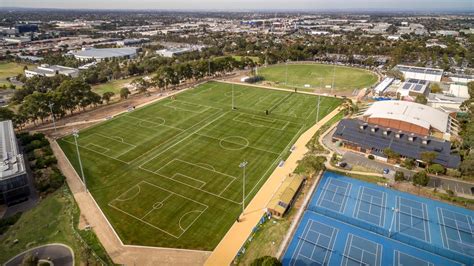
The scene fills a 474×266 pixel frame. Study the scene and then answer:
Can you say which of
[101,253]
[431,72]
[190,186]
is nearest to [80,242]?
[101,253]

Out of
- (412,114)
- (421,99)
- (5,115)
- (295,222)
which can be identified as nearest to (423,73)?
(421,99)

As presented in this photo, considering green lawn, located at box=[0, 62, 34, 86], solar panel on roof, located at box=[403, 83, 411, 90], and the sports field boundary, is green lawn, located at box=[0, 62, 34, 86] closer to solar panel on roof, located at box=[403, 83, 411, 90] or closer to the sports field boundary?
the sports field boundary

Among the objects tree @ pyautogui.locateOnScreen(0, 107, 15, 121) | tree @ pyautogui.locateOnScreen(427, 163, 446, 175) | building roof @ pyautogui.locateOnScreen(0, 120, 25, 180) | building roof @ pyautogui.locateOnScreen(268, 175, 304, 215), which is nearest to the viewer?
building roof @ pyautogui.locateOnScreen(268, 175, 304, 215)

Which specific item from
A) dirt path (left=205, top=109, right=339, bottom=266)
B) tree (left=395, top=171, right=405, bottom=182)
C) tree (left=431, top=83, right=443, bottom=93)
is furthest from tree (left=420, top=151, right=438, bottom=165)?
tree (left=431, top=83, right=443, bottom=93)

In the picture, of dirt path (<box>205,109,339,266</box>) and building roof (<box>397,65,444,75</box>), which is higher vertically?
building roof (<box>397,65,444,75</box>)

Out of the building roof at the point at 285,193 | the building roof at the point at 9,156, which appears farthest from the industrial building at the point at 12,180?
the building roof at the point at 285,193
